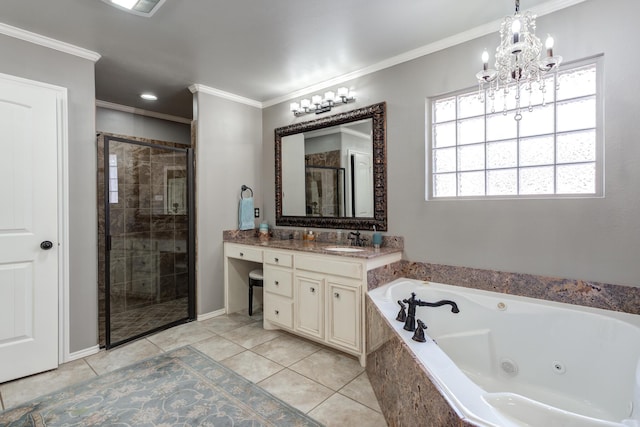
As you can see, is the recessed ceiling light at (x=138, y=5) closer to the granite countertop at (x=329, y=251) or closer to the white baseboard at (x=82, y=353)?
the granite countertop at (x=329, y=251)

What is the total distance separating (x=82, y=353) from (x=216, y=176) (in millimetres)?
1971

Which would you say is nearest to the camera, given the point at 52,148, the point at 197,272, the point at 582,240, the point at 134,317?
the point at 582,240

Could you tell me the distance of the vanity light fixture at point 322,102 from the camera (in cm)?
301

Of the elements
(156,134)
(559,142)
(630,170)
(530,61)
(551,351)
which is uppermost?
(156,134)

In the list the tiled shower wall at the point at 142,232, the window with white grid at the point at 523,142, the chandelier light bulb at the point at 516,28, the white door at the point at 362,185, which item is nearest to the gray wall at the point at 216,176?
the tiled shower wall at the point at 142,232

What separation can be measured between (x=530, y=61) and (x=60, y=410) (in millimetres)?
3354

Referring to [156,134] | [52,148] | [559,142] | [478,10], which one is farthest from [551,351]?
[156,134]

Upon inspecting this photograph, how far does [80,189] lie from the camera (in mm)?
2506

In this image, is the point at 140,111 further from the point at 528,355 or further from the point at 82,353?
the point at 528,355

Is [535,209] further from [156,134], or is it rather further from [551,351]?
[156,134]

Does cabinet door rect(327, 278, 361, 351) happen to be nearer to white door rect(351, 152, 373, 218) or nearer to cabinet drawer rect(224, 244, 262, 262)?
white door rect(351, 152, 373, 218)

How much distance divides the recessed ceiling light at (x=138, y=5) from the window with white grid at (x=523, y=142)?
2.13m

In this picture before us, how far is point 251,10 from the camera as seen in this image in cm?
205

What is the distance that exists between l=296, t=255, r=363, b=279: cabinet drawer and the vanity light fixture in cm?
158
